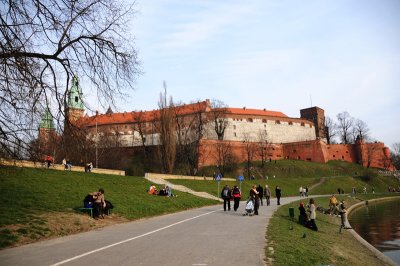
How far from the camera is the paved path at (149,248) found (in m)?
8.51

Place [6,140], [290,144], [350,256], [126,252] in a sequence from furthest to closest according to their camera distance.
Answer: [290,144] < [350,256] < [126,252] < [6,140]

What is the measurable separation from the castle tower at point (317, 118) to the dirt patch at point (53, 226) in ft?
340

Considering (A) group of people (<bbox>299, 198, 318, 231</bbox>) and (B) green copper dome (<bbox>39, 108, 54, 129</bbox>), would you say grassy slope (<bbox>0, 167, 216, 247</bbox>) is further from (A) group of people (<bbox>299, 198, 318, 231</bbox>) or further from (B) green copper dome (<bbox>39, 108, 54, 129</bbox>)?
(A) group of people (<bbox>299, 198, 318, 231</bbox>)

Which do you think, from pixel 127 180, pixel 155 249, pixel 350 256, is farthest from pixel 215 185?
pixel 155 249

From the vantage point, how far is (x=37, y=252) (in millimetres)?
9742

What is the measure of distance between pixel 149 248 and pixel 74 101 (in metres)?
4.64

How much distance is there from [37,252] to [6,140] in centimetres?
316

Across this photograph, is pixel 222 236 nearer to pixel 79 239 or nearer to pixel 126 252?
pixel 126 252

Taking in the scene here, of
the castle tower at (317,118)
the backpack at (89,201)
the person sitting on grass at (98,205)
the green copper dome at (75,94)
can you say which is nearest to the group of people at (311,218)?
the person sitting on grass at (98,205)

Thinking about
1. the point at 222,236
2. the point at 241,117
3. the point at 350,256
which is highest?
the point at 241,117

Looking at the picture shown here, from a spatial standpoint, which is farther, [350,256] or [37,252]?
[350,256]

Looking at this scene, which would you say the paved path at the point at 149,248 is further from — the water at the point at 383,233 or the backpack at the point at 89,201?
the water at the point at 383,233

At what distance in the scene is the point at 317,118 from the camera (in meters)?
113

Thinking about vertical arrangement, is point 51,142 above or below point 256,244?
above
